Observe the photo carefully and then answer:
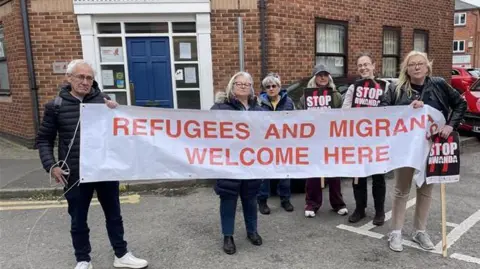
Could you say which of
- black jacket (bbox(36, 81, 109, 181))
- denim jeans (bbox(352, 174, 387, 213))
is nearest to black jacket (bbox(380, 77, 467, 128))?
denim jeans (bbox(352, 174, 387, 213))

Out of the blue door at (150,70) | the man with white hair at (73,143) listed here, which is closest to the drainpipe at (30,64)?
the blue door at (150,70)

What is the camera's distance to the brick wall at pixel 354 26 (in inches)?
318

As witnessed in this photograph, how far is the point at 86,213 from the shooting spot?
3211 millimetres

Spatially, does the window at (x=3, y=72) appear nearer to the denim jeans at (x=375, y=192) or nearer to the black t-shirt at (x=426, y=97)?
the denim jeans at (x=375, y=192)

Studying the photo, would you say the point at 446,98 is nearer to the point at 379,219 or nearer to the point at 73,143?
the point at 379,219

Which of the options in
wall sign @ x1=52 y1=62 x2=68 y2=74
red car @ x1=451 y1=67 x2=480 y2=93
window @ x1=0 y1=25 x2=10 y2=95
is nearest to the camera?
wall sign @ x1=52 y1=62 x2=68 y2=74

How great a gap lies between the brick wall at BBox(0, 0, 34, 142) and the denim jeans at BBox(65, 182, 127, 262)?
5637 millimetres

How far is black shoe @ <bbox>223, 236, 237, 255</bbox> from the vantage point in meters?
3.64

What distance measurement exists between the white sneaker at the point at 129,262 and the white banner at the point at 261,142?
69cm

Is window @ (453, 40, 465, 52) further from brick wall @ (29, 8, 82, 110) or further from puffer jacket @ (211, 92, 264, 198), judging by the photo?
puffer jacket @ (211, 92, 264, 198)

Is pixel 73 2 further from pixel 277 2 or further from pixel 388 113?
pixel 388 113

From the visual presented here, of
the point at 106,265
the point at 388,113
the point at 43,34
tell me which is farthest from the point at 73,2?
the point at 388,113

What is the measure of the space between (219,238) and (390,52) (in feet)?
28.1

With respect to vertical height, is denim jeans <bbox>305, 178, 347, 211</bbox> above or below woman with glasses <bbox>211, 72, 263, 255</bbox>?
below
